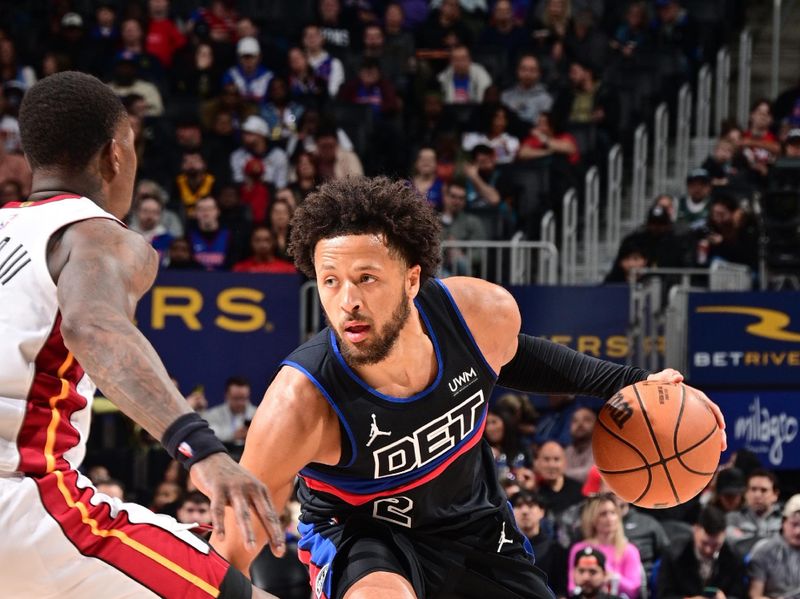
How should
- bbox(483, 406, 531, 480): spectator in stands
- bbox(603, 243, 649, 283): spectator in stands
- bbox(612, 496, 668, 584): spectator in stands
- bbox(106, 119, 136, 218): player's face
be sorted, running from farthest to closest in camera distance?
1. bbox(603, 243, 649, 283): spectator in stands
2. bbox(483, 406, 531, 480): spectator in stands
3. bbox(612, 496, 668, 584): spectator in stands
4. bbox(106, 119, 136, 218): player's face

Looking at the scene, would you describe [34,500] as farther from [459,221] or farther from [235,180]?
[235,180]

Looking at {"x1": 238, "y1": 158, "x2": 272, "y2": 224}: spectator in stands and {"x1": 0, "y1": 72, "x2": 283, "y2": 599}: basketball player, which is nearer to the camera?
{"x1": 0, "y1": 72, "x2": 283, "y2": 599}: basketball player

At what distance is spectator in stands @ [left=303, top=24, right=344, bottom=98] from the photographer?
13.9 m

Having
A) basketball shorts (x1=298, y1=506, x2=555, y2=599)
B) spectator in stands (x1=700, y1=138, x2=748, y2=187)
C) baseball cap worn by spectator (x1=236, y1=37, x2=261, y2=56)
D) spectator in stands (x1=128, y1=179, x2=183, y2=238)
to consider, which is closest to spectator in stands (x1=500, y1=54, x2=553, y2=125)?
spectator in stands (x1=700, y1=138, x2=748, y2=187)

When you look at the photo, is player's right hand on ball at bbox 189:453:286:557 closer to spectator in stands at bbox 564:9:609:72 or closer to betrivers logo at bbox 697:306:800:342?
betrivers logo at bbox 697:306:800:342

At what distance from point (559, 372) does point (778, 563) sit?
422 cm

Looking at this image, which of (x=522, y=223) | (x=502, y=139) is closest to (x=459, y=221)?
(x=522, y=223)

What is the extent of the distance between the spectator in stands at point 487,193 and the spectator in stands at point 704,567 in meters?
3.62

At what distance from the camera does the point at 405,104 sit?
13.9m

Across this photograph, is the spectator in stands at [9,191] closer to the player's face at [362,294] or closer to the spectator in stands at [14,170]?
the spectator in stands at [14,170]

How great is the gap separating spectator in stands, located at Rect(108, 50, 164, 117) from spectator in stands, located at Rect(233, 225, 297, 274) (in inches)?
110

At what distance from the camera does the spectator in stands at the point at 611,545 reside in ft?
28.6

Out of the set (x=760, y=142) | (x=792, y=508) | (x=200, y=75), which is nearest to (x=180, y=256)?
(x=200, y=75)

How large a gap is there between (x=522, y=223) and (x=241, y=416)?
3.38m
